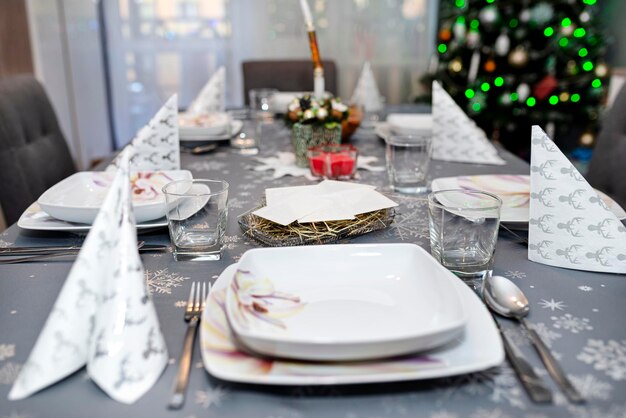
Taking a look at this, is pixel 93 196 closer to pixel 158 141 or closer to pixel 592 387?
pixel 158 141

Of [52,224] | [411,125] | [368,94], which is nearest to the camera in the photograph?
[52,224]

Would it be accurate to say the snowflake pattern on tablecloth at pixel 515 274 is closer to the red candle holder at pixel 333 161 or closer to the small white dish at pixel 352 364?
the small white dish at pixel 352 364

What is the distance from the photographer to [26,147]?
1456mm

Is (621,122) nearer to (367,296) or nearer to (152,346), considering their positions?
(367,296)

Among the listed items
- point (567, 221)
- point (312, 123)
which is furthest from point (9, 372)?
point (312, 123)

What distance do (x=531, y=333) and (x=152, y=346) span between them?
376 millimetres

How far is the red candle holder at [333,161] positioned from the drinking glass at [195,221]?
0.42 metres

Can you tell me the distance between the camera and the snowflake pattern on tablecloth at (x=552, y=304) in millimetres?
645

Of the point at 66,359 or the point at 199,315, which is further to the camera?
the point at 199,315

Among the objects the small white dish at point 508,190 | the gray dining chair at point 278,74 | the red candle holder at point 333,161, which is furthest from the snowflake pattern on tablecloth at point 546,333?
the gray dining chair at point 278,74

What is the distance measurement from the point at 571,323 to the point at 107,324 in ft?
1.57

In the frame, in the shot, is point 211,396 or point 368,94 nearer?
point 211,396

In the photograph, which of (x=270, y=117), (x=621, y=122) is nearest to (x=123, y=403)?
(x=621, y=122)

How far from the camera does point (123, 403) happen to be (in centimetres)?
48
